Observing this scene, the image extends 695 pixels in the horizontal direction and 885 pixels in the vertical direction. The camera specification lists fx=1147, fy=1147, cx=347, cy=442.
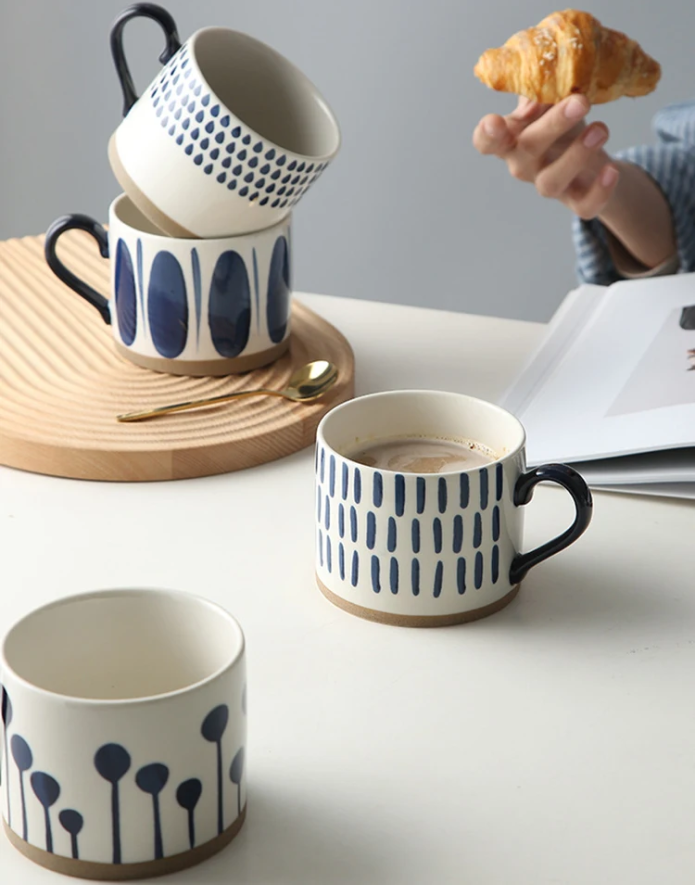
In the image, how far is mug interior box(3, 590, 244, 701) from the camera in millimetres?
443

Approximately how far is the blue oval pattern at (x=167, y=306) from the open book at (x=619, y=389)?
9.7 inches

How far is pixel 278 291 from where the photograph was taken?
87 centimetres

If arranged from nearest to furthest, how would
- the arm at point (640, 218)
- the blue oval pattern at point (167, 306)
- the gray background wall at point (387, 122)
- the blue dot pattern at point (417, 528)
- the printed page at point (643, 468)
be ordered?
1. the blue dot pattern at point (417, 528)
2. the printed page at point (643, 468)
3. the blue oval pattern at point (167, 306)
4. the arm at point (640, 218)
5. the gray background wall at point (387, 122)

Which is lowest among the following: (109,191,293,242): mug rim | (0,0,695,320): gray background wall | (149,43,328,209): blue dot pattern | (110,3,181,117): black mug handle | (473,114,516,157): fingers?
(0,0,695,320): gray background wall

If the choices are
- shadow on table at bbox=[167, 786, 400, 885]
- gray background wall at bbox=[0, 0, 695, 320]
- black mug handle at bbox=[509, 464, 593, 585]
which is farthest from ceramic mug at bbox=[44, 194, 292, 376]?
gray background wall at bbox=[0, 0, 695, 320]

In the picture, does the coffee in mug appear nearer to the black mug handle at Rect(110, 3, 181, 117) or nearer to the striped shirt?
the black mug handle at Rect(110, 3, 181, 117)

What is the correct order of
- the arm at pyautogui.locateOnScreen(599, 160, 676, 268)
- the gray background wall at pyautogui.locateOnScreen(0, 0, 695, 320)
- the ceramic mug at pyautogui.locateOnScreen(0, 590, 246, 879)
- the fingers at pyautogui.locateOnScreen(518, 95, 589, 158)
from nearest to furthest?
the ceramic mug at pyautogui.locateOnScreen(0, 590, 246, 879) → the fingers at pyautogui.locateOnScreen(518, 95, 589, 158) → the arm at pyautogui.locateOnScreen(599, 160, 676, 268) → the gray background wall at pyautogui.locateOnScreen(0, 0, 695, 320)

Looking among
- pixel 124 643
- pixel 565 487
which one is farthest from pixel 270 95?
pixel 124 643

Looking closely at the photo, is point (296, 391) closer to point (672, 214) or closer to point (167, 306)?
point (167, 306)

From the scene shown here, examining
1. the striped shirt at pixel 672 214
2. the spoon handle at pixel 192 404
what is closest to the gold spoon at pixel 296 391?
the spoon handle at pixel 192 404

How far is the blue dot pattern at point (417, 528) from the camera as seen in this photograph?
Result: 0.57 meters

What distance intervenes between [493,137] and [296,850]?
0.74 metres

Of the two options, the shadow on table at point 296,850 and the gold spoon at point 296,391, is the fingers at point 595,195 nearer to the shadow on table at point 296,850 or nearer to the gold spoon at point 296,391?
the gold spoon at point 296,391

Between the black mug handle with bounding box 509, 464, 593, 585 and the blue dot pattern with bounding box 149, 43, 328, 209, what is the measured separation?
33 cm
